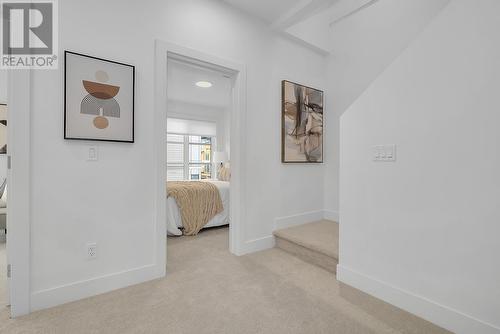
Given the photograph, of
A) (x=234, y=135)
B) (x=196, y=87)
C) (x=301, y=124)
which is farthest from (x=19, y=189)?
(x=196, y=87)

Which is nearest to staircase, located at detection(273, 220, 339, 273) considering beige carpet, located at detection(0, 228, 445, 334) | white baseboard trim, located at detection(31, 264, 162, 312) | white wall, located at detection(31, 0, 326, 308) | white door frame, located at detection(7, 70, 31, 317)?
beige carpet, located at detection(0, 228, 445, 334)

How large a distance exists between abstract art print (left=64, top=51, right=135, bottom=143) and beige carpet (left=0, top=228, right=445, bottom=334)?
124 cm

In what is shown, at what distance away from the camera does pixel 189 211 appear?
365cm

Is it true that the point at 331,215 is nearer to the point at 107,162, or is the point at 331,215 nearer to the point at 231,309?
the point at 231,309

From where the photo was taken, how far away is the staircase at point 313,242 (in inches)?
93.4

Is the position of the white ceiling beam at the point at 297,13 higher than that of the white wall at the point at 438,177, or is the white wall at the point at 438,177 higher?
the white ceiling beam at the point at 297,13

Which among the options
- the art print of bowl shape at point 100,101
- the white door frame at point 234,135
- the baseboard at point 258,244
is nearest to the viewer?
the art print of bowl shape at point 100,101

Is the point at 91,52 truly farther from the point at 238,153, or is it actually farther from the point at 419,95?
the point at 419,95

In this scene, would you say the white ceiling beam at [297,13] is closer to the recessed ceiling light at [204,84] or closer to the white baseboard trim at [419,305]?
the recessed ceiling light at [204,84]

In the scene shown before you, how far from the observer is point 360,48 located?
3.33 metres

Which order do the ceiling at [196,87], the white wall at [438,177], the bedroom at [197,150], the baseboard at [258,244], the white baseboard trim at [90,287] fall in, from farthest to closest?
the ceiling at [196,87]
the bedroom at [197,150]
the baseboard at [258,244]
the white baseboard trim at [90,287]
the white wall at [438,177]

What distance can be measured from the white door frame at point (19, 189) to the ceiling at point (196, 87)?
238 cm

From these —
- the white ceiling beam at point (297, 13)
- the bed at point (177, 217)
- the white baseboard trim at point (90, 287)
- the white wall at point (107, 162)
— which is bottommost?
the white baseboard trim at point (90, 287)

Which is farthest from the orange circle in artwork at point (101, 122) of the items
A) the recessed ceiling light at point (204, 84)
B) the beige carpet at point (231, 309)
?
the recessed ceiling light at point (204, 84)
